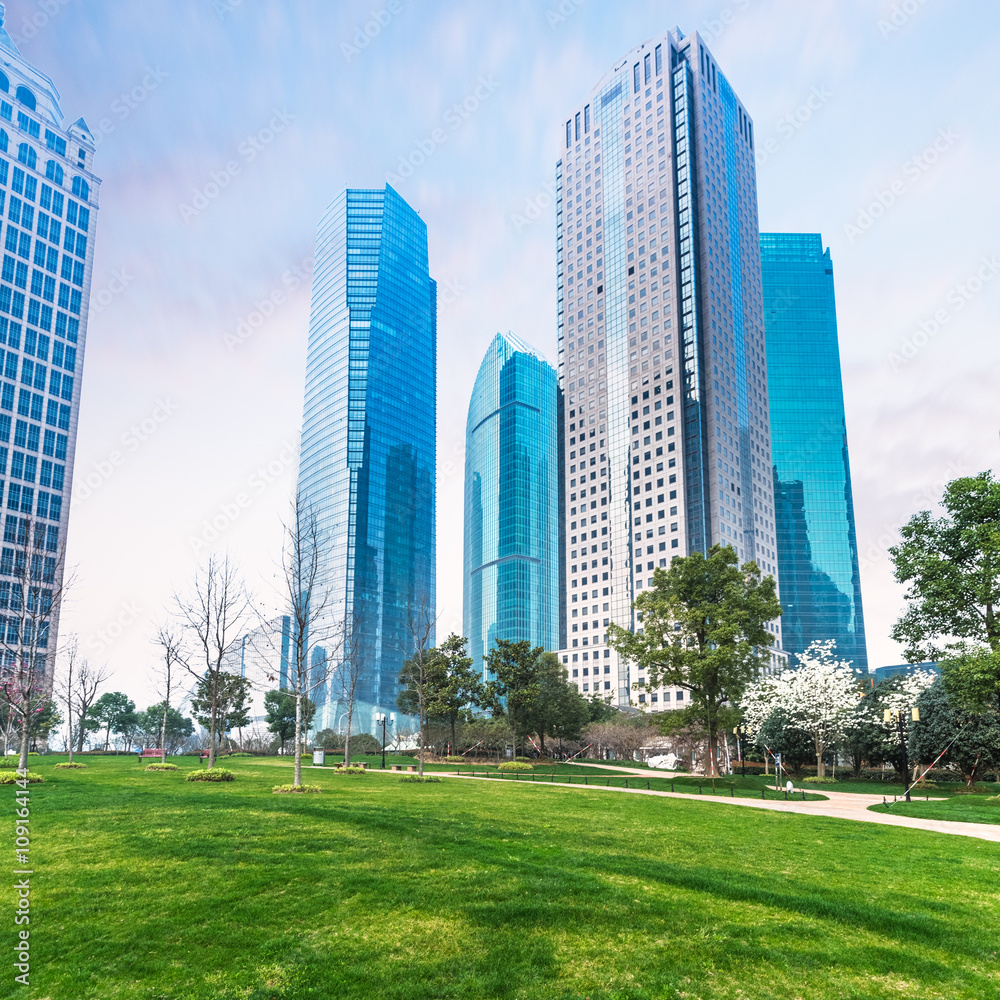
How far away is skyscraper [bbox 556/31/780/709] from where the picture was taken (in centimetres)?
15200

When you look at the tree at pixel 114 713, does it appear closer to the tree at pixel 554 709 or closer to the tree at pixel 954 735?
the tree at pixel 554 709

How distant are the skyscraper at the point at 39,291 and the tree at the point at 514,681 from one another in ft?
282

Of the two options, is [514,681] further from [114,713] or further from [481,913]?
[114,713]

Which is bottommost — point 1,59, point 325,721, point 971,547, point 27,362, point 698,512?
point 325,721

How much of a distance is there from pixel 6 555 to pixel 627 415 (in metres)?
123

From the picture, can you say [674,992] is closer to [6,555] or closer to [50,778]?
[50,778]

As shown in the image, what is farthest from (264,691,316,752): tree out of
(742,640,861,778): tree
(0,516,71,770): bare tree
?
(742,640,861,778): tree

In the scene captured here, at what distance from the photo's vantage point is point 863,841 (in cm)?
Answer: 1995

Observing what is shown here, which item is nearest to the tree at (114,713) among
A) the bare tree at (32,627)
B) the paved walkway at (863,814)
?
the bare tree at (32,627)

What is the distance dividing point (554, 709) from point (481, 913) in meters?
64.5

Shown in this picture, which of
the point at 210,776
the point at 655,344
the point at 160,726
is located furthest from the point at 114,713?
the point at 655,344

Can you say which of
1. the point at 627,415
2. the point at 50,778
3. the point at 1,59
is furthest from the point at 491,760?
the point at 1,59

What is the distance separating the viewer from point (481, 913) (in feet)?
35.9

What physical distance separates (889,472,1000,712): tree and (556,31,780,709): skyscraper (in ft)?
331
